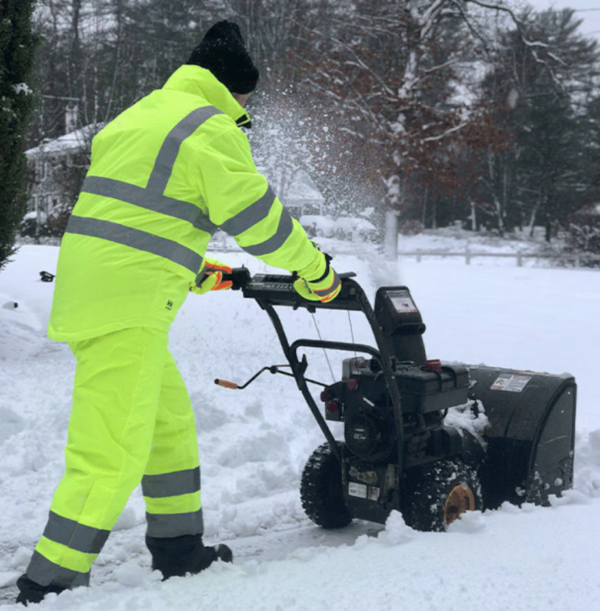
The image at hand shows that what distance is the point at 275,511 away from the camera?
3.59 metres

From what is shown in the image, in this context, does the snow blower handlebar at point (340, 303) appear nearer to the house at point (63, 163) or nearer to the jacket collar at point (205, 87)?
the jacket collar at point (205, 87)

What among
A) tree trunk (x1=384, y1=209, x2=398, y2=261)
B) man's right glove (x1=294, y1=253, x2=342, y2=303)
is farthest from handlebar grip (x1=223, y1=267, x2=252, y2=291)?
tree trunk (x1=384, y1=209, x2=398, y2=261)

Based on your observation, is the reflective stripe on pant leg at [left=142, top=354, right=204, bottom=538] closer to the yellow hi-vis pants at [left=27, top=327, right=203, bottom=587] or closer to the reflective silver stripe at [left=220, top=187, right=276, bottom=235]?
the yellow hi-vis pants at [left=27, top=327, right=203, bottom=587]

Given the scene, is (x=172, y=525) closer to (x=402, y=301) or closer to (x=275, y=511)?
(x=275, y=511)

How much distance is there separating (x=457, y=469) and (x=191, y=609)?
136 centimetres

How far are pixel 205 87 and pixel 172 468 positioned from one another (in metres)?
1.32

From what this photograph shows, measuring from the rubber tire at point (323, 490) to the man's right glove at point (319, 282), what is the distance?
95cm

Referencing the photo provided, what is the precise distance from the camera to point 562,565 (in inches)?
93.5

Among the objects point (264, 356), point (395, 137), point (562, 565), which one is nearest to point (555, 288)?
point (395, 137)

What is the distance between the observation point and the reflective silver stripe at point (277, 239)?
94.2 inches

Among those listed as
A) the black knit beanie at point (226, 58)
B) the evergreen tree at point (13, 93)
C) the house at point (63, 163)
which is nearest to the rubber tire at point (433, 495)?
the black knit beanie at point (226, 58)

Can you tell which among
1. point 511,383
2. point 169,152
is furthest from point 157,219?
point 511,383

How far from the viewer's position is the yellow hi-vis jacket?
231 centimetres

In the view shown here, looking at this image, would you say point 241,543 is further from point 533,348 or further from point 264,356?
point 533,348
